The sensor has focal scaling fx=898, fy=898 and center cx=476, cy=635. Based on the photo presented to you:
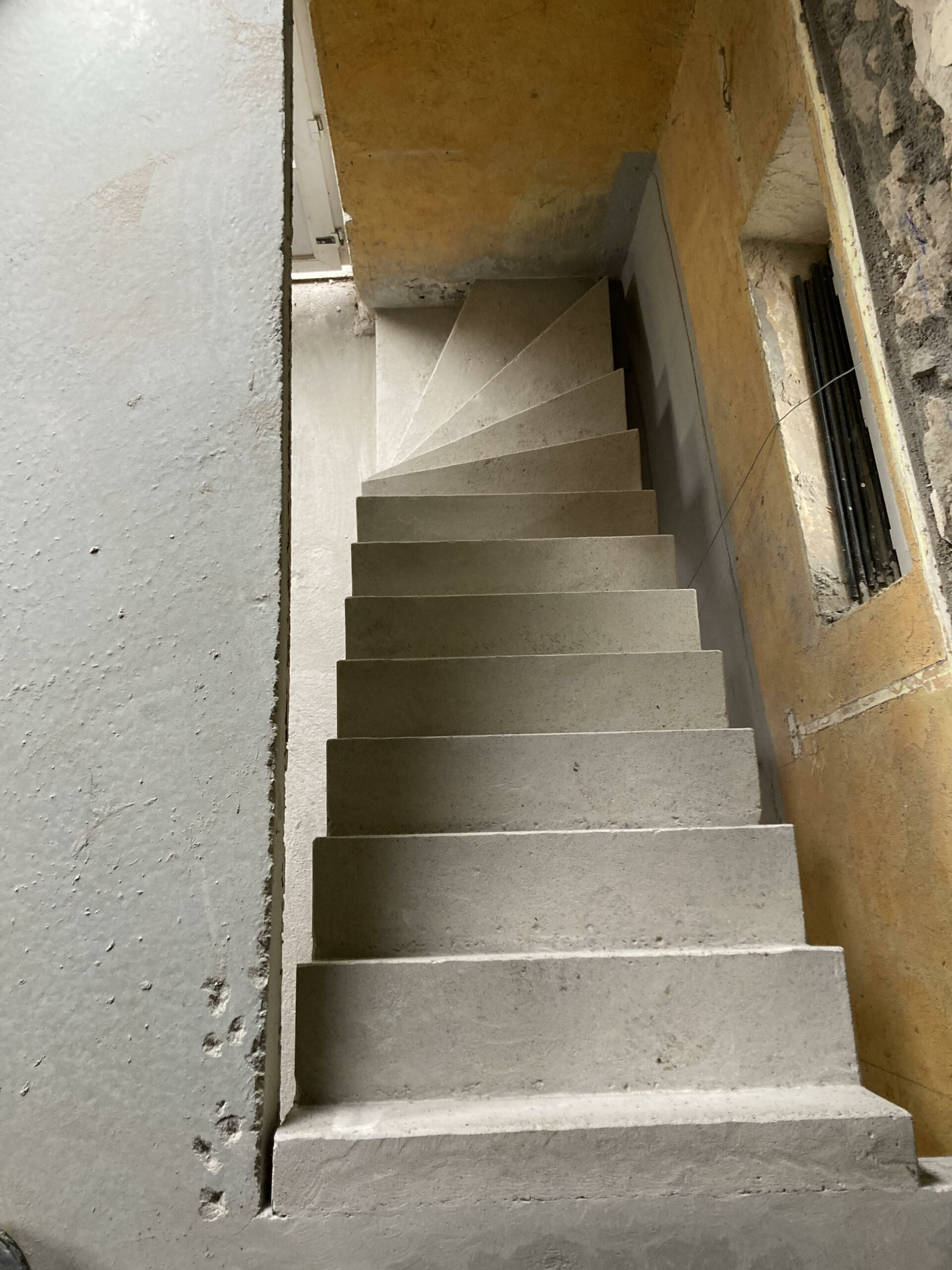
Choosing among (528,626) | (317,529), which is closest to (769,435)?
(528,626)

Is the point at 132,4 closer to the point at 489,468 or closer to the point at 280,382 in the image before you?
the point at 280,382

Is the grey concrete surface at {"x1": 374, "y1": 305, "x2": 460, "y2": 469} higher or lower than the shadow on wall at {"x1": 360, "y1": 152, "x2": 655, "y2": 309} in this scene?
lower

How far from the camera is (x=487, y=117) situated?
3586 millimetres

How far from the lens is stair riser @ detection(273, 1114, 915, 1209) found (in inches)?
53.0

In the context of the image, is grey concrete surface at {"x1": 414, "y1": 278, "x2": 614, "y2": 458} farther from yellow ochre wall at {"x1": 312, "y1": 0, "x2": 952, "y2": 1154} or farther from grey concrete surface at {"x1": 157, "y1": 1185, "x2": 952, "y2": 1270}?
grey concrete surface at {"x1": 157, "y1": 1185, "x2": 952, "y2": 1270}

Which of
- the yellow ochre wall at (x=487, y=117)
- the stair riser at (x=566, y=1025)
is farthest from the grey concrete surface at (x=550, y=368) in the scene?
the stair riser at (x=566, y=1025)

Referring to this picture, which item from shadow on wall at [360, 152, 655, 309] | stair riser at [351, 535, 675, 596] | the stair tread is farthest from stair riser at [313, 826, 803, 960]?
shadow on wall at [360, 152, 655, 309]

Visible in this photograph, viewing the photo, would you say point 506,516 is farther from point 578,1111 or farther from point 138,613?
point 578,1111

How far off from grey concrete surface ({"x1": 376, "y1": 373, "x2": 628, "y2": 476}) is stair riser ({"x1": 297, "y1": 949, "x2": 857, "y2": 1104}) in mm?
2201

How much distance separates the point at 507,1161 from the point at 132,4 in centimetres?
241

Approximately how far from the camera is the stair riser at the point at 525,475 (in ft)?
10.6

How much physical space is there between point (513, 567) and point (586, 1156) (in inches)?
64.8

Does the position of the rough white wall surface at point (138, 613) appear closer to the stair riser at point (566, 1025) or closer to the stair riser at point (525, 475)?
the stair riser at point (566, 1025)

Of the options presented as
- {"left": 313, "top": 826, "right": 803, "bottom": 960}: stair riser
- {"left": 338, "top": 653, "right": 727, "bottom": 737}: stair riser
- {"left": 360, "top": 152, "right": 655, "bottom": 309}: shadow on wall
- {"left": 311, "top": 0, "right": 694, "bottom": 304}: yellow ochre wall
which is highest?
{"left": 311, "top": 0, "right": 694, "bottom": 304}: yellow ochre wall
